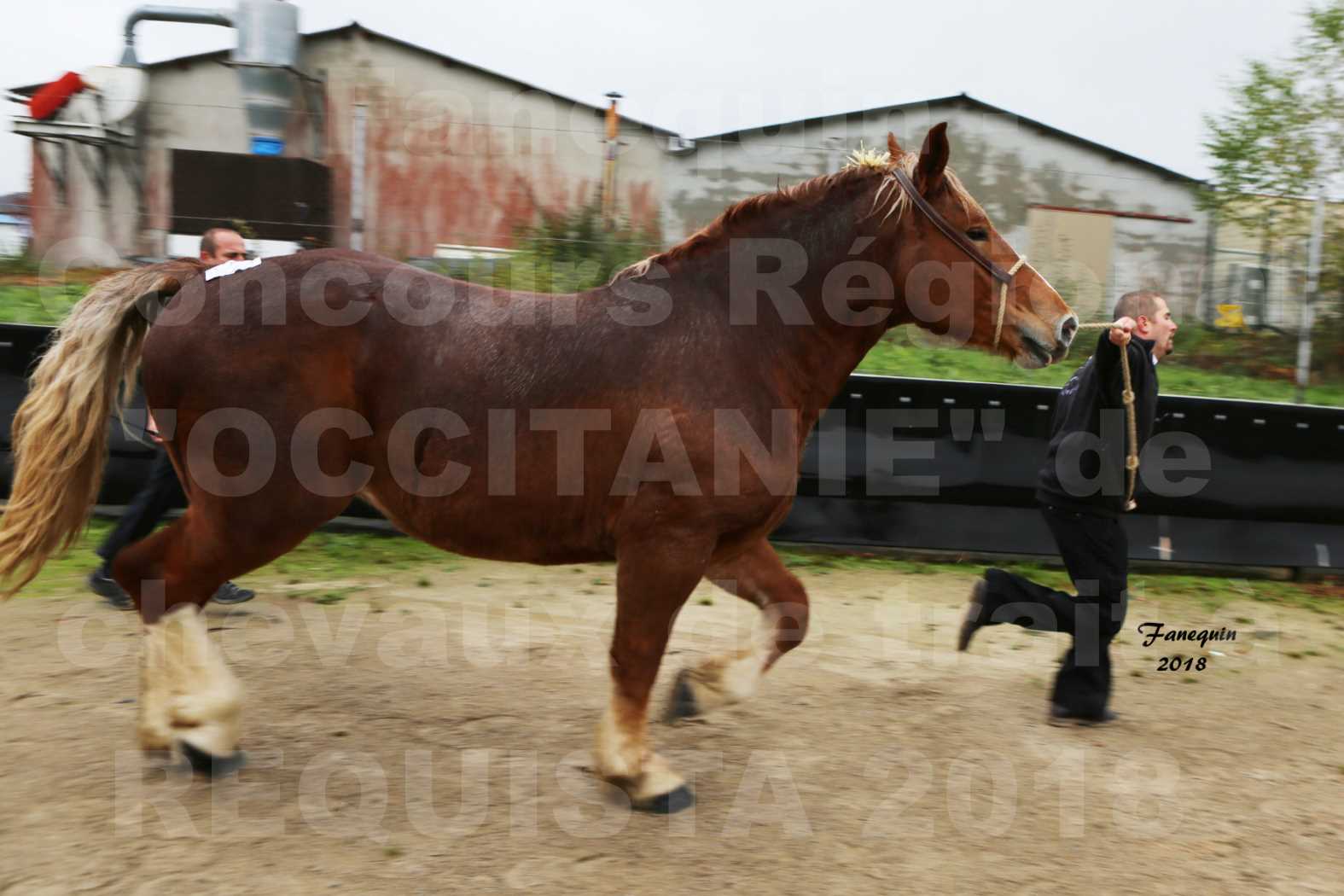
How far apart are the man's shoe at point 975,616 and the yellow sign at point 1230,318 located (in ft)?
17.7

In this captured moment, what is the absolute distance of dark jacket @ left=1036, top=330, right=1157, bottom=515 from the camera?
4.36 meters

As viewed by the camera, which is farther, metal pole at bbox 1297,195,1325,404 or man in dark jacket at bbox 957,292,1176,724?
metal pole at bbox 1297,195,1325,404

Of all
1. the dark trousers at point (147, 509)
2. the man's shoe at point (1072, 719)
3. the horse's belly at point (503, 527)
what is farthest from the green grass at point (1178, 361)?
the horse's belly at point (503, 527)

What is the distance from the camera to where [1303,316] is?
8.32 meters

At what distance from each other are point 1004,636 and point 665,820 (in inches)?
114

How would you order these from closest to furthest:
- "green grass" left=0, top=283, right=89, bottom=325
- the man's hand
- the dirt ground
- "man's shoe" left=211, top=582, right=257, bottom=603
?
the dirt ground → the man's hand → "man's shoe" left=211, top=582, right=257, bottom=603 → "green grass" left=0, top=283, right=89, bottom=325

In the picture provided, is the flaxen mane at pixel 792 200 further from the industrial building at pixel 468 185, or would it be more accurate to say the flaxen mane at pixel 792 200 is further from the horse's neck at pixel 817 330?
the industrial building at pixel 468 185

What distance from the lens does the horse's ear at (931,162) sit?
139 inches

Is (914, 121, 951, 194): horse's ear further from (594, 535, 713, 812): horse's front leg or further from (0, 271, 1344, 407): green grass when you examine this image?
(0, 271, 1344, 407): green grass

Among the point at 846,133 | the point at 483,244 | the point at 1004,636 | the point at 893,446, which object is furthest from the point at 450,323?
the point at 846,133

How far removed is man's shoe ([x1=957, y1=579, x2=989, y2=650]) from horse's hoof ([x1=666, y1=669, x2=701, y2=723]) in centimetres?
131

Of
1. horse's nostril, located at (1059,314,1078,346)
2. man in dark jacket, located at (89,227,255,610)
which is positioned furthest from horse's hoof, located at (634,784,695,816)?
man in dark jacket, located at (89,227,255,610)

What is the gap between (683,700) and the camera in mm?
3965

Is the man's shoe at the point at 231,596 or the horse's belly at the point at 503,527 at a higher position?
the horse's belly at the point at 503,527
